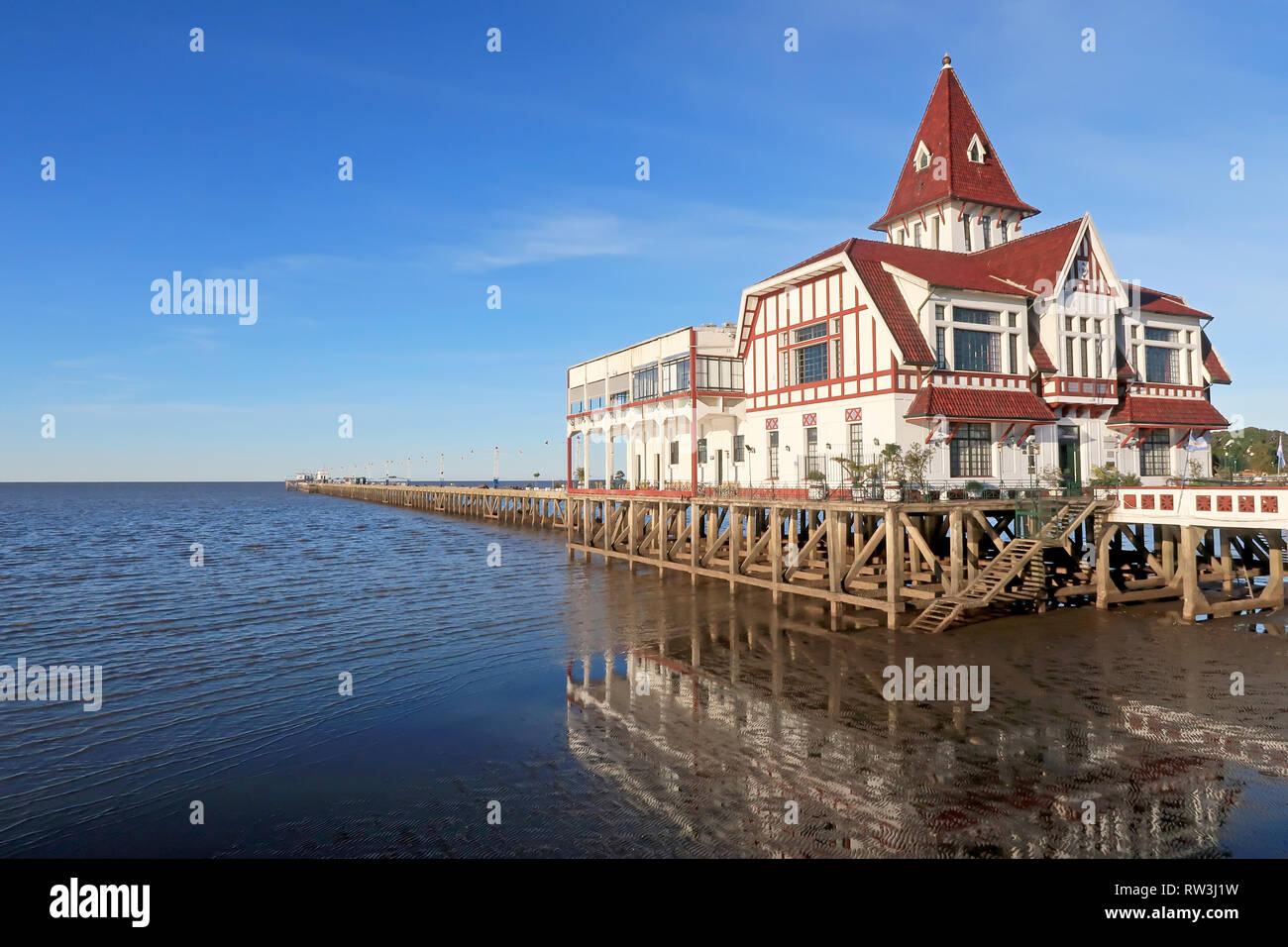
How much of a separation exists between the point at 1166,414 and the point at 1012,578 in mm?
13804

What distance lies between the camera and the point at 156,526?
80.1 m

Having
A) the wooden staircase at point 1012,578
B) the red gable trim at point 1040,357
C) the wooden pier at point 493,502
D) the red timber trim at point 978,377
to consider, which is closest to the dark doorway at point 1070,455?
the red gable trim at point 1040,357

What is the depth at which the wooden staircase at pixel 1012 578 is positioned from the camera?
2173cm

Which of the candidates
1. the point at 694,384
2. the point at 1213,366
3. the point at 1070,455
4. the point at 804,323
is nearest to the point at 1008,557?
the point at 1070,455

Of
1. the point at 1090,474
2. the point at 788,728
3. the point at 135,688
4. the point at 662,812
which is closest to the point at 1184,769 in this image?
the point at 788,728

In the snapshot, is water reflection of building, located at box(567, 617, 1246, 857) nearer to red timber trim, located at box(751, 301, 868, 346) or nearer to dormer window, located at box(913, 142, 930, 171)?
red timber trim, located at box(751, 301, 868, 346)

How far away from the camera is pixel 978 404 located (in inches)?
1056

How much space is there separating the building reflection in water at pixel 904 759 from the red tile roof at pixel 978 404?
9217 millimetres

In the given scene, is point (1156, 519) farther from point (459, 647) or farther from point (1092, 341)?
point (459, 647)

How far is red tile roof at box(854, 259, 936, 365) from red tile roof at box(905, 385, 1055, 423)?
1.32 meters

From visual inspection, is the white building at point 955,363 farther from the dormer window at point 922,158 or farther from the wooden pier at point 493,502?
the wooden pier at point 493,502

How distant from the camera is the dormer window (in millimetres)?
39188

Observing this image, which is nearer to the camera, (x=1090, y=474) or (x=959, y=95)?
(x=1090, y=474)

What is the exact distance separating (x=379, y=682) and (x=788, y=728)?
10.1m
